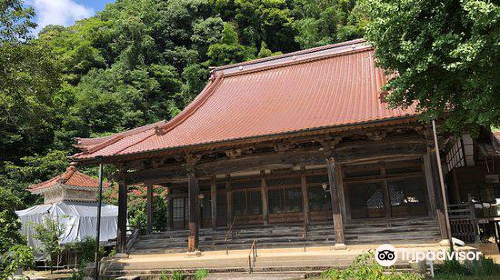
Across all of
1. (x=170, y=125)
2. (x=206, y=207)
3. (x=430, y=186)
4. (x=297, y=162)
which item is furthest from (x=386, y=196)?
(x=170, y=125)

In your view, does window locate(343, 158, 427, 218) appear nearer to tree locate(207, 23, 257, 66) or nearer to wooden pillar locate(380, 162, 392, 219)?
wooden pillar locate(380, 162, 392, 219)

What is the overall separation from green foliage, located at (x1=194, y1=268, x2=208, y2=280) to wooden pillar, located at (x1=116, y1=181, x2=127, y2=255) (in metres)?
3.60

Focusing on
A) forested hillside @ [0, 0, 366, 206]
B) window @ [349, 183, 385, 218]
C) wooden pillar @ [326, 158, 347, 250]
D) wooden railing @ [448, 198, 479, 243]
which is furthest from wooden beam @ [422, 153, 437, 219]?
forested hillside @ [0, 0, 366, 206]

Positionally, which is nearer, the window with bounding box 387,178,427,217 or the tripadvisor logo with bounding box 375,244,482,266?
the tripadvisor logo with bounding box 375,244,482,266

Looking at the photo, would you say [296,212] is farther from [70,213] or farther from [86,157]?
[70,213]

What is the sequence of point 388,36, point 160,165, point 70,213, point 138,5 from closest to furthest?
point 388,36 < point 160,165 < point 70,213 < point 138,5

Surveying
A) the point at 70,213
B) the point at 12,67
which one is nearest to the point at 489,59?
the point at 12,67

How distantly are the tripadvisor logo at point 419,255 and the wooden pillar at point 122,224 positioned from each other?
28.6ft

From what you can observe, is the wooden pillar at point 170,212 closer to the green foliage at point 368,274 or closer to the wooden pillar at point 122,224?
the wooden pillar at point 122,224

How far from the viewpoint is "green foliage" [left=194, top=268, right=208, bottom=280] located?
10.9 meters

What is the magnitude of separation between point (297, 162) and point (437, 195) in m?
4.12

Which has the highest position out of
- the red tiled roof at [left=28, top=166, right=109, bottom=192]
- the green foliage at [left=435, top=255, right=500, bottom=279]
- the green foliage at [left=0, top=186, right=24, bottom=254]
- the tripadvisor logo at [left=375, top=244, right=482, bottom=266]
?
the red tiled roof at [left=28, top=166, right=109, bottom=192]

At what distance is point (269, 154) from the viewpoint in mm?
12203

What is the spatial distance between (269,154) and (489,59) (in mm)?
7806
